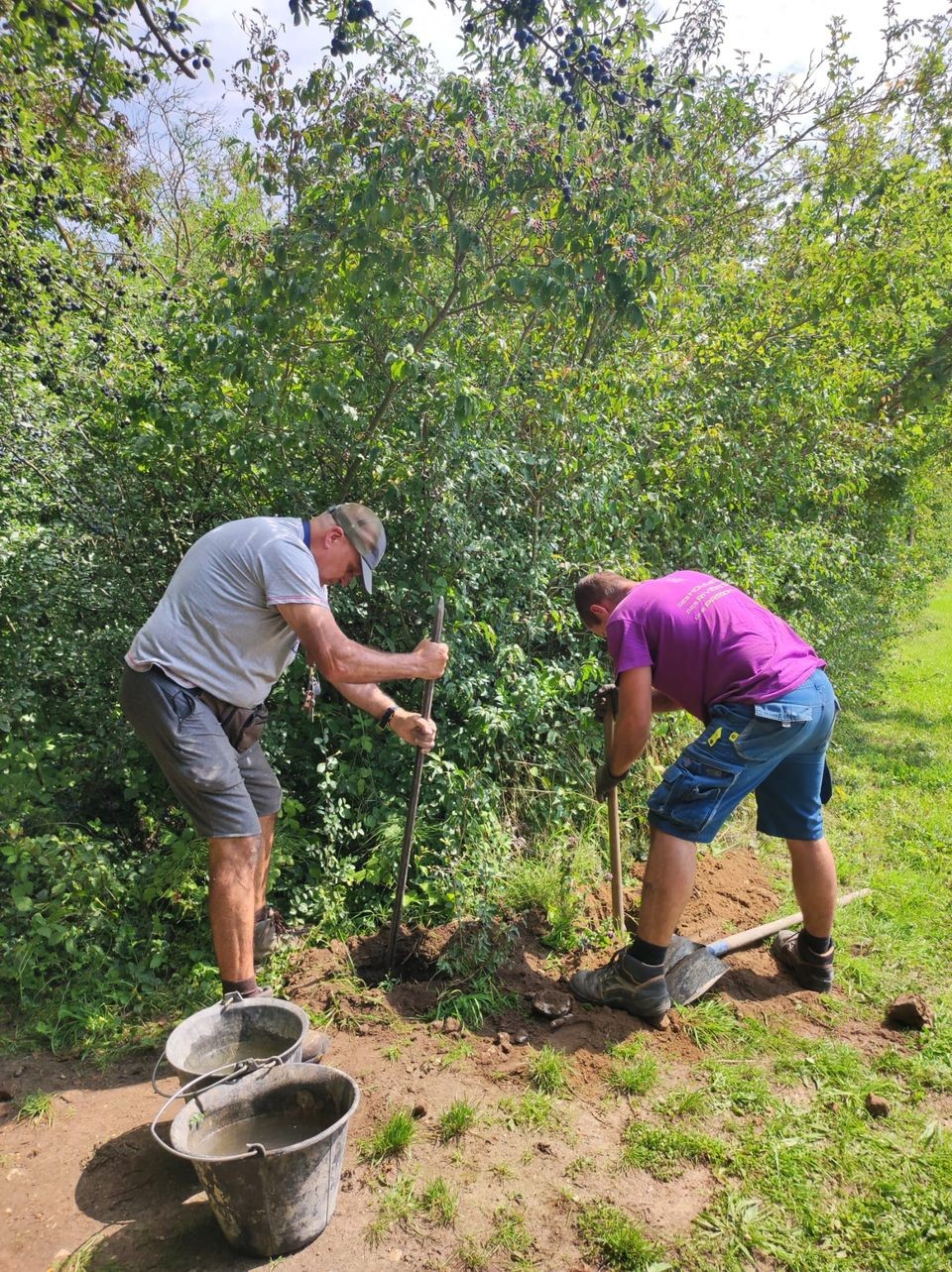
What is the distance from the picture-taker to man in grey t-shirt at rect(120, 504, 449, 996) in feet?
9.74

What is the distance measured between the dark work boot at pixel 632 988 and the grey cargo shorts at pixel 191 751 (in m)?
1.52

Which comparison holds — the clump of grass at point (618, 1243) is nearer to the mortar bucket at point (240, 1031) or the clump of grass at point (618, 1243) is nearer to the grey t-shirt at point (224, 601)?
the mortar bucket at point (240, 1031)

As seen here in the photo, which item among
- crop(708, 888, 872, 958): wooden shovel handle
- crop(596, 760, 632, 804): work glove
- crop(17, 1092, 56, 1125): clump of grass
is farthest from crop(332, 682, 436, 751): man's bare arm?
crop(17, 1092, 56, 1125): clump of grass

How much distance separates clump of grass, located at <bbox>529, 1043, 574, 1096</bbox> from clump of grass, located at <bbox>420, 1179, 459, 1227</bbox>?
0.57 meters

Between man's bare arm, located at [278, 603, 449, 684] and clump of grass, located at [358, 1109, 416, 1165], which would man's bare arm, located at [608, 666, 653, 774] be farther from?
clump of grass, located at [358, 1109, 416, 1165]

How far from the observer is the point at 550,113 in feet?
13.1

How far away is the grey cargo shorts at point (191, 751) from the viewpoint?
117 inches

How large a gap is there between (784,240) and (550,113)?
4.54 meters

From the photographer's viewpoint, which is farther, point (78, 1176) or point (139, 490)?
point (139, 490)

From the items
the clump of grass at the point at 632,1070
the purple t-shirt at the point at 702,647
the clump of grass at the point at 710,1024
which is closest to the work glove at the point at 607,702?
the purple t-shirt at the point at 702,647

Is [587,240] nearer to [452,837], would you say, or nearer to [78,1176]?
[452,837]

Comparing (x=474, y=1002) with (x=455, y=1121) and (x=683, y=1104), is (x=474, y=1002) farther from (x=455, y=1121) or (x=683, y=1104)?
(x=683, y=1104)

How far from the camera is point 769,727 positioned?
3.22 m

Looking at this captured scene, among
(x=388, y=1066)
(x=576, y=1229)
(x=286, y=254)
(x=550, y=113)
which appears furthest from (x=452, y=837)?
(x=550, y=113)
